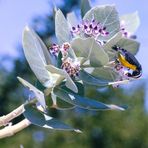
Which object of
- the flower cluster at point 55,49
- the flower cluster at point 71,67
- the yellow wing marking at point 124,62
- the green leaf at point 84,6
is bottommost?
the yellow wing marking at point 124,62

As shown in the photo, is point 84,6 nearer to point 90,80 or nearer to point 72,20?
point 72,20

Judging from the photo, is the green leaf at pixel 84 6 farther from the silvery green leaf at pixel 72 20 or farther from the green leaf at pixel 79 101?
the green leaf at pixel 79 101

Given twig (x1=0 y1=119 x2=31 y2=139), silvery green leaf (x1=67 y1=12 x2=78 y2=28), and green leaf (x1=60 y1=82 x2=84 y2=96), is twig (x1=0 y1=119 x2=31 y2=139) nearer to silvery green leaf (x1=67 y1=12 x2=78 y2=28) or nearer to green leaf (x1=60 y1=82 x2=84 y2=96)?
green leaf (x1=60 y1=82 x2=84 y2=96)

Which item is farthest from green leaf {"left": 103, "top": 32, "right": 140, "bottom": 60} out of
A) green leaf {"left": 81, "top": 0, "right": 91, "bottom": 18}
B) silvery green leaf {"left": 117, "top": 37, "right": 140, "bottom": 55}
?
green leaf {"left": 81, "top": 0, "right": 91, "bottom": 18}

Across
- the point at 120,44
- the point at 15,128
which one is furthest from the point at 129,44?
the point at 15,128

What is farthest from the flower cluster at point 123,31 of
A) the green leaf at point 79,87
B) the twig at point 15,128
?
the twig at point 15,128
